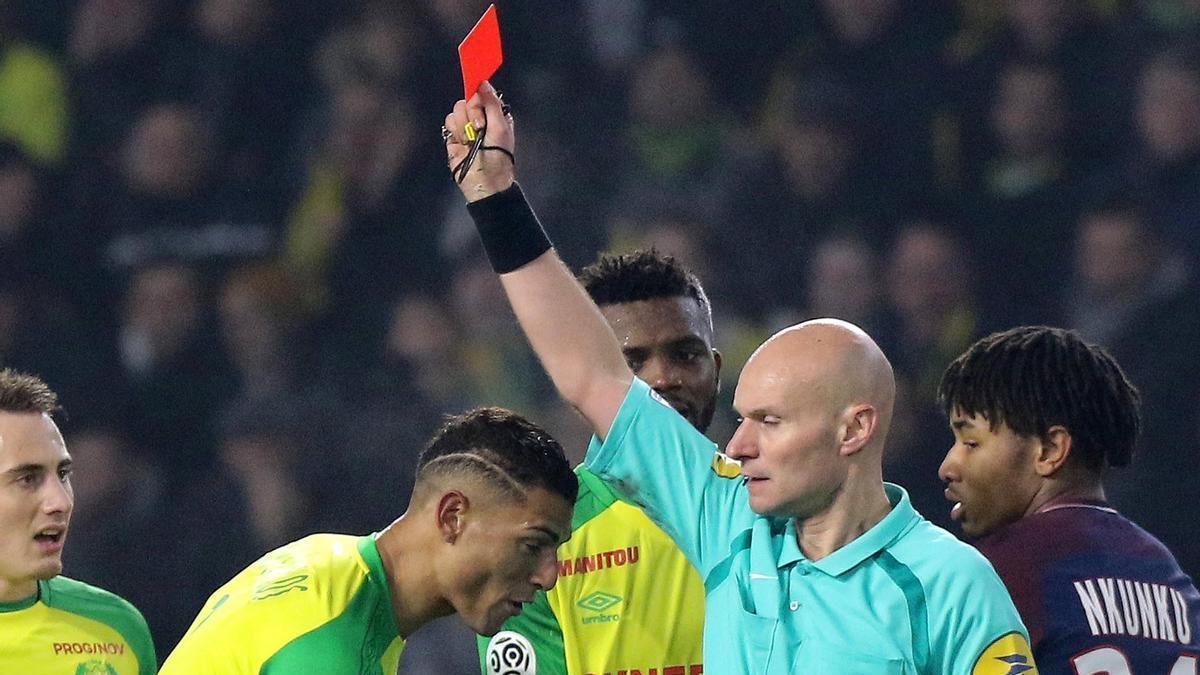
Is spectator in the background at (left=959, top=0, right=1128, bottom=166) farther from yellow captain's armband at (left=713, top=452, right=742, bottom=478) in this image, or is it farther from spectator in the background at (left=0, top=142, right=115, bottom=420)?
yellow captain's armband at (left=713, top=452, right=742, bottom=478)

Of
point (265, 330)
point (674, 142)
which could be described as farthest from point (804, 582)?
point (265, 330)

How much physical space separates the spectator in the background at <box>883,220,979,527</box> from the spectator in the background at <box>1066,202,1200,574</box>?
0.40 metres

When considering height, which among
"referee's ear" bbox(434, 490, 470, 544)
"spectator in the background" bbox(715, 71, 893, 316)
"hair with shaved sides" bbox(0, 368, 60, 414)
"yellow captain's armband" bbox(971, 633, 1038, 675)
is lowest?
"yellow captain's armband" bbox(971, 633, 1038, 675)

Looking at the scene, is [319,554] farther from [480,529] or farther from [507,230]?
[507,230]

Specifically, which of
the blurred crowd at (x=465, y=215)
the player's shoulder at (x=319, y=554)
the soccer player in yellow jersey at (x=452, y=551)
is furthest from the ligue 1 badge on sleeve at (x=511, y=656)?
the blurred crowd at (x=465, y=215)

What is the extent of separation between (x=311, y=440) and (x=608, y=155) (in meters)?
1.53

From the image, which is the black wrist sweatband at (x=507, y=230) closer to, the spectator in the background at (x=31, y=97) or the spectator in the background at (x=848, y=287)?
the spectator in the background at (x=848, y=287)

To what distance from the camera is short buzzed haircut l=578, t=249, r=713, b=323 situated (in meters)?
3.28

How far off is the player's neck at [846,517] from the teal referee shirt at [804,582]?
29 mm

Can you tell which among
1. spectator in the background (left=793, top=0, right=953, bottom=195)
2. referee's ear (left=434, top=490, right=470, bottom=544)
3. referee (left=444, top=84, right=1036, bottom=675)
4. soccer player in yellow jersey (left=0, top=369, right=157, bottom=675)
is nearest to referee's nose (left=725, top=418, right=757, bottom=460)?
referee (left=444, top=84, right=1036, bottom=675)

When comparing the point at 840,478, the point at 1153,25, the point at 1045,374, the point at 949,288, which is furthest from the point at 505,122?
the point at 1153,25

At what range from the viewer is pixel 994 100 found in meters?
6.04

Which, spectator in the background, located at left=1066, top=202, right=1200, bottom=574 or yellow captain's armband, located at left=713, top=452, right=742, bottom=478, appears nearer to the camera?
yellow captain's armband, located at left=713, top=452, right=742, bottom=478

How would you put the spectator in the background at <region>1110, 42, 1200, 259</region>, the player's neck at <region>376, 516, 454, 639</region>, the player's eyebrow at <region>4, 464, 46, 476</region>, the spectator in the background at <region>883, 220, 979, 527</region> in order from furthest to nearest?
the spectator in the background at <region>1110, 42, 1200, 259</region> → the spectator in the background at <region>883, 220, 979, 527</region> → the player's eyebrow at <region>4, 464, 46, 476</region> → the player's neck at <region>376, 516, 454, 639</region>
